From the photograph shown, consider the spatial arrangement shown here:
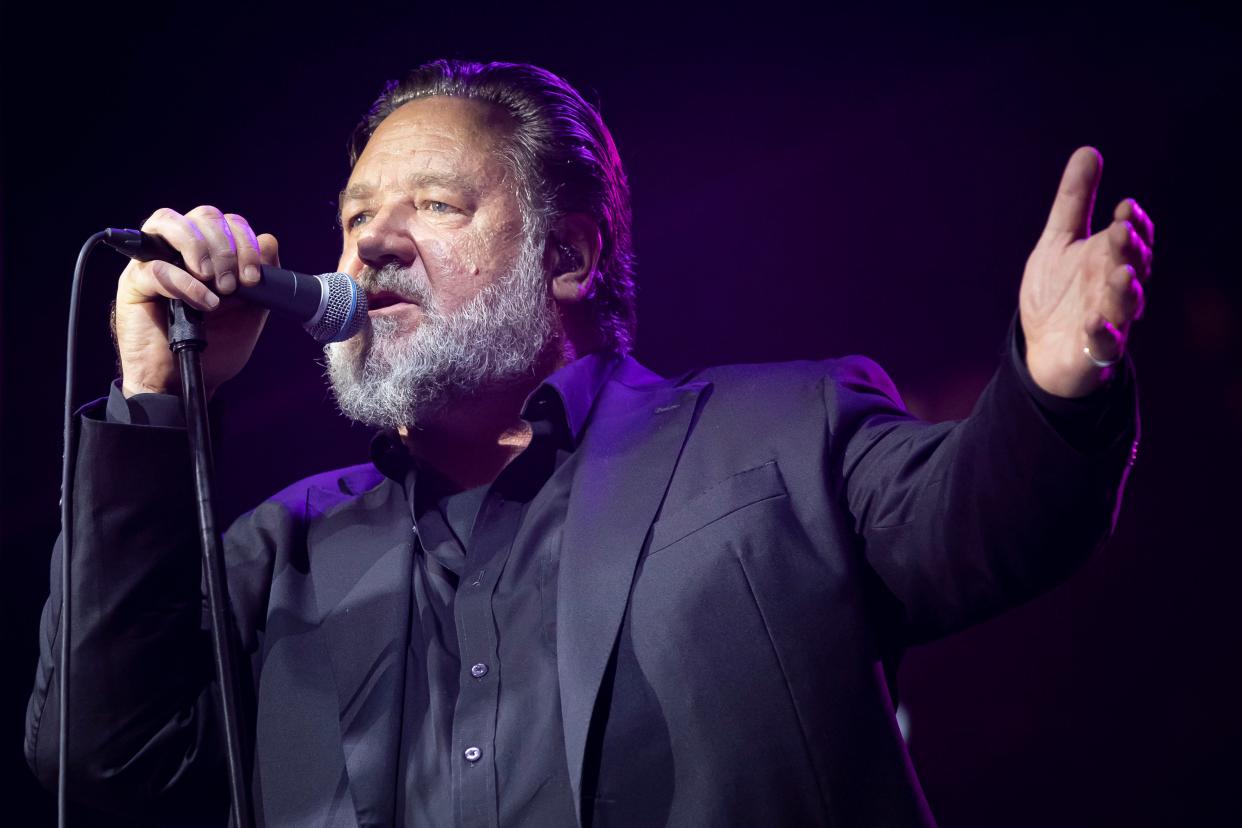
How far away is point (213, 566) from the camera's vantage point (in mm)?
1112

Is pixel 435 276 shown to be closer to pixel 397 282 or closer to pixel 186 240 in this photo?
pixel 397 282

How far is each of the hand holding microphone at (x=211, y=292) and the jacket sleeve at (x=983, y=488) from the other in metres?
0.77

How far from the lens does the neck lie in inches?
78.5

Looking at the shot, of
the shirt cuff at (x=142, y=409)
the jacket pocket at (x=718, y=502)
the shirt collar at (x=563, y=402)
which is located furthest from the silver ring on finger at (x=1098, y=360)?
the shirt cuff at (x=142, y=409)

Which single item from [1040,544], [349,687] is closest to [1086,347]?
[1040,544]

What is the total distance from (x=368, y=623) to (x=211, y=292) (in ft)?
2.01

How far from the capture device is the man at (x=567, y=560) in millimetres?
1214

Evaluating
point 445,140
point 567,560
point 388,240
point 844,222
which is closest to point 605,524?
point 567,560

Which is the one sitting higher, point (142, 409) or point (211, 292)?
point (211, 292)

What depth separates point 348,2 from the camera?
2670 millimetres

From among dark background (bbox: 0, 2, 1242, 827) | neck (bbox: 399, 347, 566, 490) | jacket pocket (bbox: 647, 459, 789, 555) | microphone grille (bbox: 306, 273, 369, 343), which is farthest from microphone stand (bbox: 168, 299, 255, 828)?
dark background (bbox: 0, 2, 1242, 827)

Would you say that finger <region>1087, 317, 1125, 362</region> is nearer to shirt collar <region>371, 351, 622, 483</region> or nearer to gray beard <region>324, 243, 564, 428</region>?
shirt collar <region>371, 351, 622, 483</region>

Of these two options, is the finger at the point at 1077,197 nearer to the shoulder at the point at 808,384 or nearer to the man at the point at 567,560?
the man at the point at 567,560

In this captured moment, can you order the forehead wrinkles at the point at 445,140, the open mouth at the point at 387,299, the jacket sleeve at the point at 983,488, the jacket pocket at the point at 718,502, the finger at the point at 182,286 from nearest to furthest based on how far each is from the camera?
the jacket sleeve at the point at 983,488, the finger at the point at 182,286, the jacket pocket at the point at 718,502, the open mouth at the point at 387,299, the forehead wrinkles at the point at 445,140
